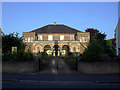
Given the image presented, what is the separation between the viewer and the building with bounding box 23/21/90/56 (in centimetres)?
4056

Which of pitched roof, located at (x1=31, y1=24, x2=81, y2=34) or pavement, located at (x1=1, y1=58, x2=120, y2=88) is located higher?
pitched roof, located at (x1=31, y1=24, x2=81, y2=34)

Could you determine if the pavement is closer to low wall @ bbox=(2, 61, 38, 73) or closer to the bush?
low wall @ bbox=(2, 61, 38, 73)

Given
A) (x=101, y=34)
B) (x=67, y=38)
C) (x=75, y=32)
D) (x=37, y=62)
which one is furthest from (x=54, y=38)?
(x=37, y=62)

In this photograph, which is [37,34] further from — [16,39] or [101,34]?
[16,39]

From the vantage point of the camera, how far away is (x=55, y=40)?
41344 mm

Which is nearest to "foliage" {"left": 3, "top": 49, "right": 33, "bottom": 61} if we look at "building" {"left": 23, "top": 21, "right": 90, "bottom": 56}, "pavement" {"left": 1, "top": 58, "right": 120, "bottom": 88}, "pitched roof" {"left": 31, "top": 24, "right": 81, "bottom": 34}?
"pavement" {"left": 1, "top": 58, "right": 120, "bottom": 88}

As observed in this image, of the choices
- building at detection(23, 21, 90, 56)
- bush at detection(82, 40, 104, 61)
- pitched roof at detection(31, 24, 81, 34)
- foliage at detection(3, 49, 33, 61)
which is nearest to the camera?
bush at detection(82, 40, 104, 61)

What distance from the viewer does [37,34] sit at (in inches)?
1745

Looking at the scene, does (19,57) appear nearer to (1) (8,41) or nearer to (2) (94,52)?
(1) (8,41)

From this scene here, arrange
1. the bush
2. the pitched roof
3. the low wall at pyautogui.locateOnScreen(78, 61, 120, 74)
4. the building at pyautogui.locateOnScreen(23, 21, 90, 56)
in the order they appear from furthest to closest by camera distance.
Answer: the pitched roof < the building at pyautogui.locateOnScreen(23, 21, 90, 56) < the bush < the low wall at pyautogui.locateOnScreen(78, 61, 120, 74)

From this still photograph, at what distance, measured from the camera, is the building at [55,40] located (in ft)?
133

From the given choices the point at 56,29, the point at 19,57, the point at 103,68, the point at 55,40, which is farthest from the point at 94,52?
the point at 56,29

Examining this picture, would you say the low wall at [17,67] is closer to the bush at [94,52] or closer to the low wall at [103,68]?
the bush at [94,52]

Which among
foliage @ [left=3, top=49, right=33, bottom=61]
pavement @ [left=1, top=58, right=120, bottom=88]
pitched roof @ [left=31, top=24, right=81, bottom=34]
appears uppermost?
pitched roof @ [left=31, top=24, right=81, bottom=34]
